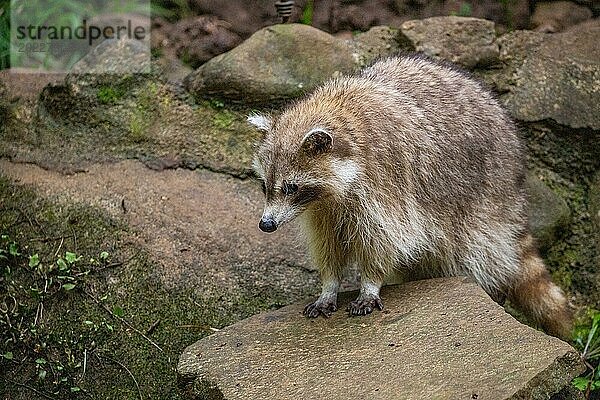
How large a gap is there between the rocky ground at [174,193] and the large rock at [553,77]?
0.01 meters

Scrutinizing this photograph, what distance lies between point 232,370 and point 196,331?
0.83 metres

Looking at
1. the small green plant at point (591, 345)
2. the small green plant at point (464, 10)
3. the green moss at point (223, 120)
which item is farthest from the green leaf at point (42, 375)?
the small green plant at point (464, 10)

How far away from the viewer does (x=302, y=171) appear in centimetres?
416

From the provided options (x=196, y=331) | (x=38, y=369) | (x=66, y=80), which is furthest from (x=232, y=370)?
(x=66, y=80)

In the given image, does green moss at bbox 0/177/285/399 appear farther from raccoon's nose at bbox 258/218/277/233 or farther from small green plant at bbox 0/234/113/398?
raccoon's nose at bbox 258/218/277/233

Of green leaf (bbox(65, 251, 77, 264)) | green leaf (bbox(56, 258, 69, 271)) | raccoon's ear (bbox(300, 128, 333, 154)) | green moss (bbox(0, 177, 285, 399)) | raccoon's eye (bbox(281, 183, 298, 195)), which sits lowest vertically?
green moss (bbox(0, 177, 285, 399))

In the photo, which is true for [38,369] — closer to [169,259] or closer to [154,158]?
[169,259]

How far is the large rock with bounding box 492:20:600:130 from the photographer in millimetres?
5770

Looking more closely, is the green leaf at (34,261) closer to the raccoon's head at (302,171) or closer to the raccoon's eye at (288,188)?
the raccoon's head at (302,171)

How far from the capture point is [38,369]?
458 cm

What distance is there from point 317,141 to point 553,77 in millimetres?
2447

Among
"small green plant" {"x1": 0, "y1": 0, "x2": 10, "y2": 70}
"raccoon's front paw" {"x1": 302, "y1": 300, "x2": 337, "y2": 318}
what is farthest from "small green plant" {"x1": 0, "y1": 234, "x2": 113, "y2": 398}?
"small green plant" {"x1": 0, "y1": 0, "x2": 10, "y2": 70}

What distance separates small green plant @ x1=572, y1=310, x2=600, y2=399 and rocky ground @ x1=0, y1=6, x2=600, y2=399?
0.64 feet

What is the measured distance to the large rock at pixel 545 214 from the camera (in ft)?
18.1
